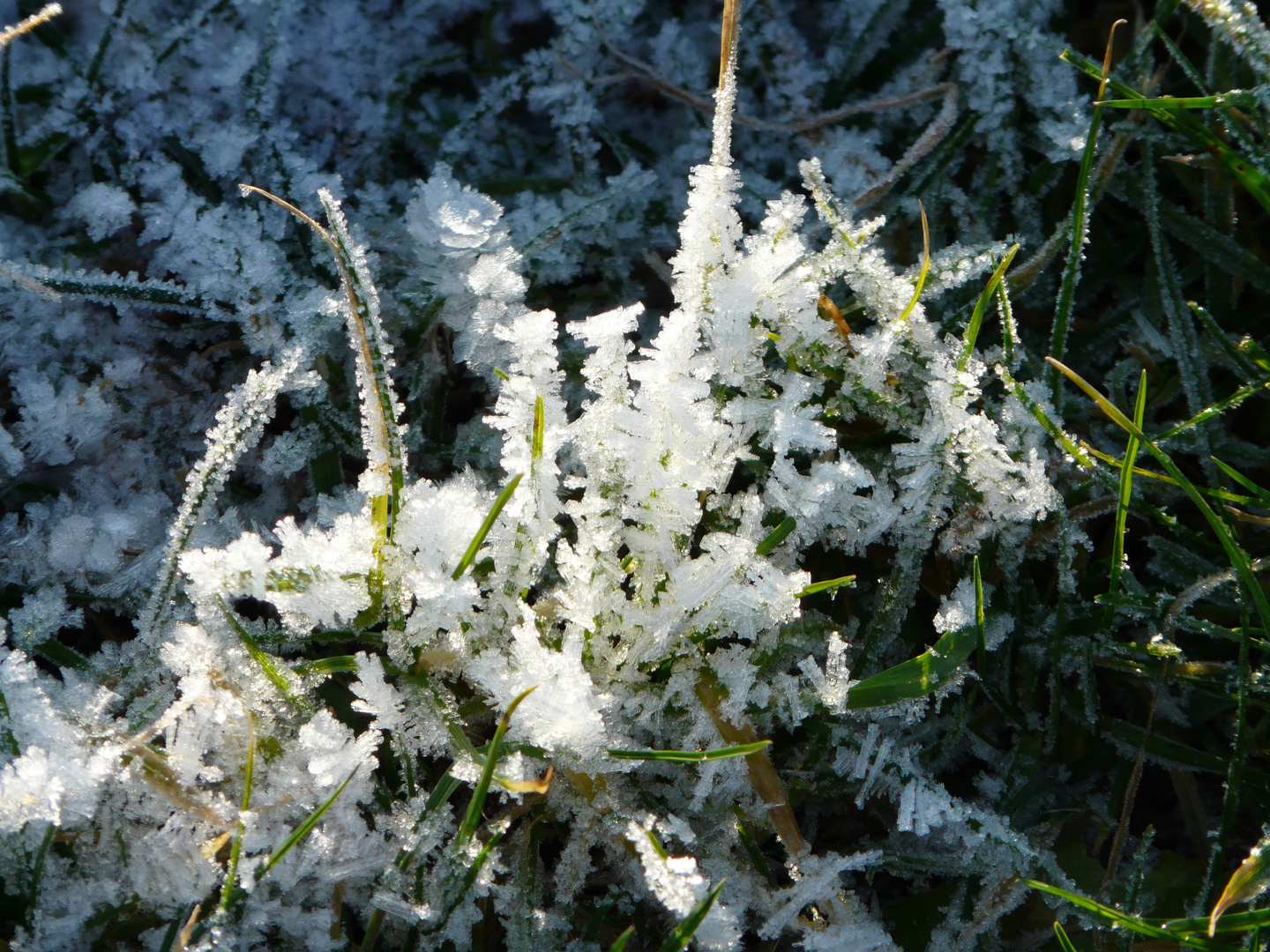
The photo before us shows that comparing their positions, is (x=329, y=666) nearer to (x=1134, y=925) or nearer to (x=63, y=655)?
(x=63, y=655)

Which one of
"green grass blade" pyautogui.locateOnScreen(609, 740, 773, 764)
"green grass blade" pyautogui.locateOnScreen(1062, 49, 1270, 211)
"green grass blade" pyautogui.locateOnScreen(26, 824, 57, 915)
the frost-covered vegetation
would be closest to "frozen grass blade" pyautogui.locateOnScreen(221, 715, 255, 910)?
the frost-covered vegetation

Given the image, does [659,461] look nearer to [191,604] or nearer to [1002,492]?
[1002,492]

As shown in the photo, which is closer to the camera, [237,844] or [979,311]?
[237,844]

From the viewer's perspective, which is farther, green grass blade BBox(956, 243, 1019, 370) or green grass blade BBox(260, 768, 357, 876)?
green grass blade BBox(956, 243, 1019, 370)

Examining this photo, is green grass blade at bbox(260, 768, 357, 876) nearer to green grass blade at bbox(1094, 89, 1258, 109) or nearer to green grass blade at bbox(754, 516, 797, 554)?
green grass blade at bbox(754, 516, 797, 554)

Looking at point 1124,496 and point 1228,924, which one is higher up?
point 1124,496

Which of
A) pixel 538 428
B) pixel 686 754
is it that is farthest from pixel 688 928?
pixel 538 428
